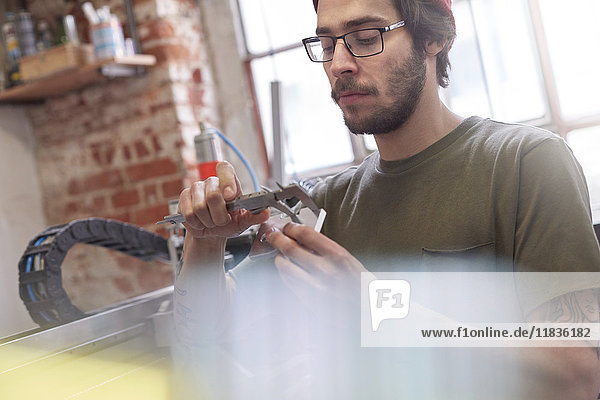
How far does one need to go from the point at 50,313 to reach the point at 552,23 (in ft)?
4.79

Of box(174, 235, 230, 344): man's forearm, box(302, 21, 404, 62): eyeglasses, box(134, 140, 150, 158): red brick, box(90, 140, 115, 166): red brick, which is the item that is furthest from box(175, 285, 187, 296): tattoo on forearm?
box(90, 140, 115, 166): red brick

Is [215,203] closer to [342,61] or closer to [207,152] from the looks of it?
[342,61]

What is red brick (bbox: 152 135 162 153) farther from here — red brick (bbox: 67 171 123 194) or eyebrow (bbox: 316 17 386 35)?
eyebrow (bbox: 316 17 386 35)

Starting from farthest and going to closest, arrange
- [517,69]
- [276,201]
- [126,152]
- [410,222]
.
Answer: [126,152], [517,69], [410,222], [276,201]

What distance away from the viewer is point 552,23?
174 cm

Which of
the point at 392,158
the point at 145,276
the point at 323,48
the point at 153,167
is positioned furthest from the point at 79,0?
the point at 392,158

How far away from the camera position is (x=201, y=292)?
1088 millimetres

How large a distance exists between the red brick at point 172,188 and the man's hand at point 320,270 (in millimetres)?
1373

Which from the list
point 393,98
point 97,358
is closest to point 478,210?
point 393,98

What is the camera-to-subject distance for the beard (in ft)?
3.36

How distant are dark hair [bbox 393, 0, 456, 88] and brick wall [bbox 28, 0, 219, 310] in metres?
1.15

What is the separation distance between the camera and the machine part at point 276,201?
0.84 m

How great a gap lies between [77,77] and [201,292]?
128cm

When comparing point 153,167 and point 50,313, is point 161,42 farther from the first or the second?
point 50,313
